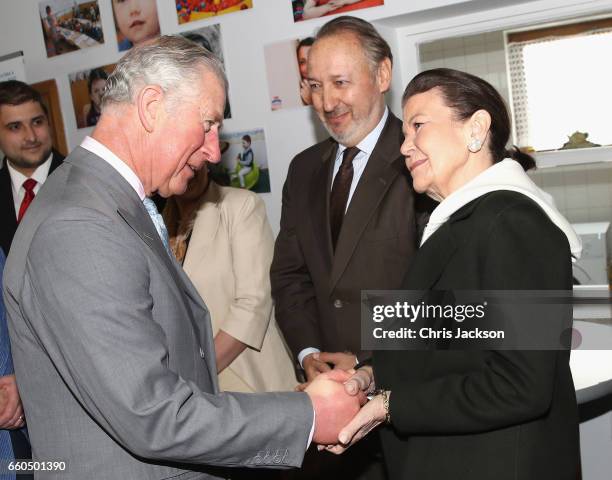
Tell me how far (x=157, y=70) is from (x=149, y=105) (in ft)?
0.26

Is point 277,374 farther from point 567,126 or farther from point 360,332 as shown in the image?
point 567,126

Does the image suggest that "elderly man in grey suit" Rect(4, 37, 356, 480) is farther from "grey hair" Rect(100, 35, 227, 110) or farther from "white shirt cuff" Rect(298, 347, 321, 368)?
"white shirt cuff" Rect(298, 347, 321, 368)

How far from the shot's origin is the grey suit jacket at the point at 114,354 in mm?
1262

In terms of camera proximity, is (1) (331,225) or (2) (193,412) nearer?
(2) (193,412)

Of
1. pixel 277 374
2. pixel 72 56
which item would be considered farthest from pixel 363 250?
pixel 72 56

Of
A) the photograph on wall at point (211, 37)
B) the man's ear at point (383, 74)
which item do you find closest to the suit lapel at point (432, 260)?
the man's ear at point (383, 74)

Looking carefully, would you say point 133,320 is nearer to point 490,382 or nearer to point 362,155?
point 490,382

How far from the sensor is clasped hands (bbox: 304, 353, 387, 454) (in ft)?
5.10

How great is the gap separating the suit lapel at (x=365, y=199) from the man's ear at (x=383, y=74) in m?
0.23

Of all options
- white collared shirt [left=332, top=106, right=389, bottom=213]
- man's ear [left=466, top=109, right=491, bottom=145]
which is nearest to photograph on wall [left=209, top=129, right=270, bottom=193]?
white collared shirt [left=332, top=106, right=389, bottom=213]

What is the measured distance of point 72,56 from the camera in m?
3.66

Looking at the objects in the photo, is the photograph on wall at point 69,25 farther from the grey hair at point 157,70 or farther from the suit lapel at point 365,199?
the grey hair at point 157,70

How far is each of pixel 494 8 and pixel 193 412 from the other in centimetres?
213

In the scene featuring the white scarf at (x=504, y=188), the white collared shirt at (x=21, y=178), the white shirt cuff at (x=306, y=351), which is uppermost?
the white collared shirt at (x=21, y=178)
